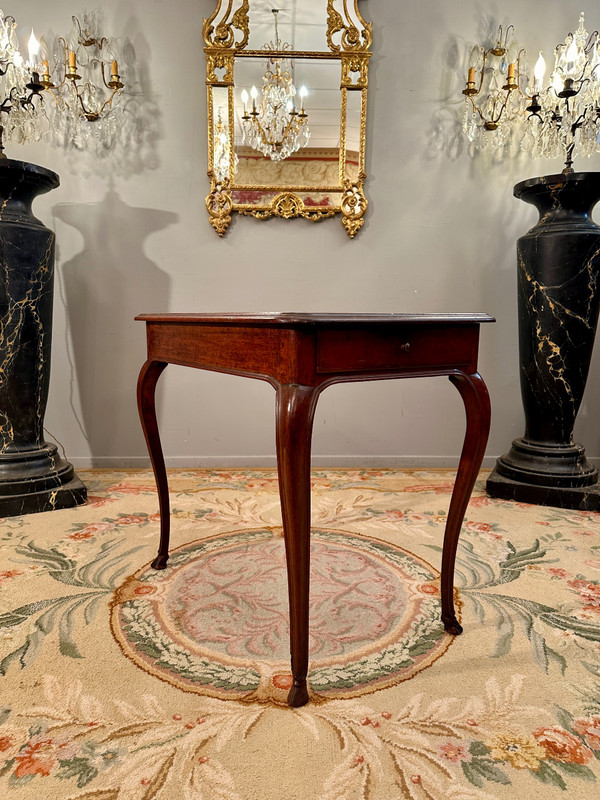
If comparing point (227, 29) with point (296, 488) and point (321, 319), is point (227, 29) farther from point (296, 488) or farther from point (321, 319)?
point (296, 488)

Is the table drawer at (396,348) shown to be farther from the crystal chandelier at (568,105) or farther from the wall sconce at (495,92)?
the wall sconce at (495,92)

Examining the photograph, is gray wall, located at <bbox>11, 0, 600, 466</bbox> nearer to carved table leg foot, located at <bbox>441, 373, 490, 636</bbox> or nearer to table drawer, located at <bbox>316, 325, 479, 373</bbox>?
carved table leg foot, located at <bbox>441, 373, 490, 636</bbox>

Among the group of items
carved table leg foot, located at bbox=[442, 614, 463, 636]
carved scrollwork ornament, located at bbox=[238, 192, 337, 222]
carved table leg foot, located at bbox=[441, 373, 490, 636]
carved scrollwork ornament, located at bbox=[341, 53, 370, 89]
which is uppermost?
carved scrollwork ornament, located at bbox=[341, 53, 370, 89]

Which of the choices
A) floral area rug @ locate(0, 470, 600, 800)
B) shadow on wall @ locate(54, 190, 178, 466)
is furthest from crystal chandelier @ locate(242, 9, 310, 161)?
floral area rug @ locate(0, 470, 600, 800)

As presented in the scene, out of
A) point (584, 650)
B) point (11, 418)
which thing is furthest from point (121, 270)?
point (584, 650)

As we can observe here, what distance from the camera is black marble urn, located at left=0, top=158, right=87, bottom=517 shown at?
7.14 ft

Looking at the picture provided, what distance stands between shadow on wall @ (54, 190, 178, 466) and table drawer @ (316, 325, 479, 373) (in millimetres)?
2050

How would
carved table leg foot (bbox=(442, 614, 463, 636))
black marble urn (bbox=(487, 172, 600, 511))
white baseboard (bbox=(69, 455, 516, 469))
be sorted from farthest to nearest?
1. white baseboard (bbox=(69, 455, 516, 469))
2. black marble urn (bbox=(487, 172, 600, 511))
3. carved table leg foot (bbox=(442, 614, 463, 636))

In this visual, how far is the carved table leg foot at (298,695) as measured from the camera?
108 centimetres

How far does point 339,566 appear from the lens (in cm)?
174

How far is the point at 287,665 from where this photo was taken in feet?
4.03

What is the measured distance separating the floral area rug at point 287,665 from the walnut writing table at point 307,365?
0.44 feet

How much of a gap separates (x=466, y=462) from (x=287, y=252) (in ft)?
6.30

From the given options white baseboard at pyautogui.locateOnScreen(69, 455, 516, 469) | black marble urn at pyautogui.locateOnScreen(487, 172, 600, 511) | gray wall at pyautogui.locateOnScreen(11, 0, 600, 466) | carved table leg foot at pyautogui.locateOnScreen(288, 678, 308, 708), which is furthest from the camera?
white baseboard at pyautogui.locateOnScreen(69, 455, 516, 469)
